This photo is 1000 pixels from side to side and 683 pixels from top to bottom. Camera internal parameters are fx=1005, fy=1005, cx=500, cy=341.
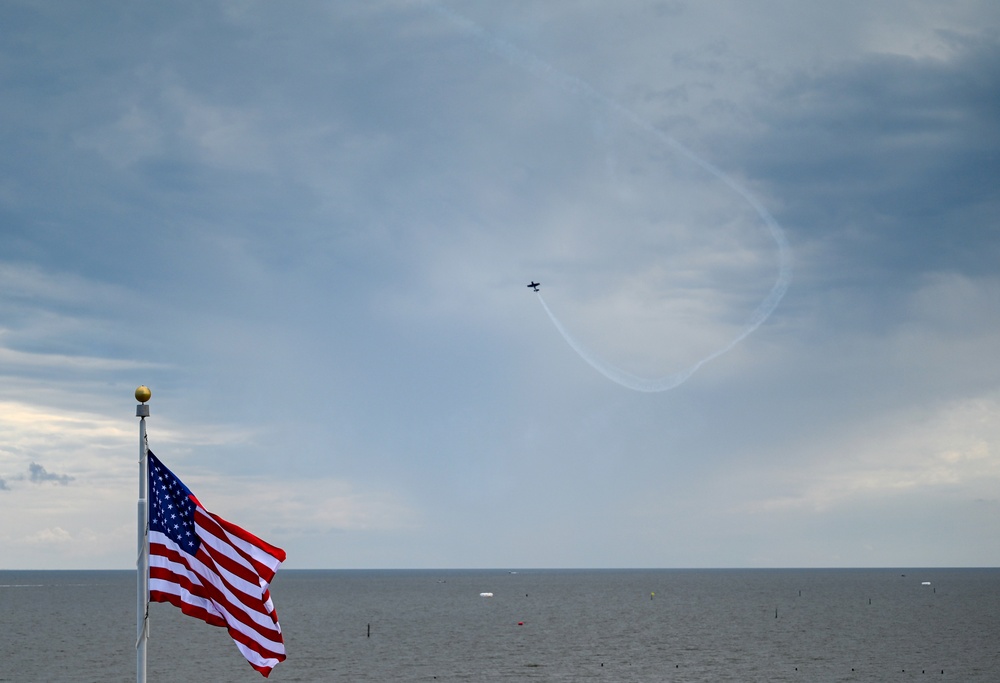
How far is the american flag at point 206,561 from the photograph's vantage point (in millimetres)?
21469

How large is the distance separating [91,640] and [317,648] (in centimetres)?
3390

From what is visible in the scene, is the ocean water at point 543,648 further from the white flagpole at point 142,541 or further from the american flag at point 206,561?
the white flagpole at point 142,541

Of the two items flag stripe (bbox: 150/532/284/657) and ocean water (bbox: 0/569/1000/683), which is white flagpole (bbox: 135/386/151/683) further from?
ocean water (bbox: 0/569/1000/683)

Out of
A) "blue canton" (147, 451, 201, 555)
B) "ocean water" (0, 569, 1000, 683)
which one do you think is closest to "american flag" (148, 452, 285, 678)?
"blue canton" (147, 451, 201, 555)

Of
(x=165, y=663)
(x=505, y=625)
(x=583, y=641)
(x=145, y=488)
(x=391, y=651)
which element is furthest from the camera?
(x=505, y=625)

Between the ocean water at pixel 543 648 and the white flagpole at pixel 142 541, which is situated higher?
the white flagpole at pixel 142 541

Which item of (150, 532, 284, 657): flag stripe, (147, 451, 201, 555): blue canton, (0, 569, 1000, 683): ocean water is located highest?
(147, 451, 201, 555): blue canton

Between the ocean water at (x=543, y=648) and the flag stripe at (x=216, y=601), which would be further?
the ocean water at (x=543, y=648)

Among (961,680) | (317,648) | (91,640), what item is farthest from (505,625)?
(961,680)

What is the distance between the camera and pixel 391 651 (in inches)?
4424

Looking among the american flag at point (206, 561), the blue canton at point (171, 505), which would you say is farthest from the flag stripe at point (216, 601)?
the blue canton at point (171, 505)

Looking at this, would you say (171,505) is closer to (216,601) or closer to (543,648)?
(216,601)

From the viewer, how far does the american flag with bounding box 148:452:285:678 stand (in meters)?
21.5

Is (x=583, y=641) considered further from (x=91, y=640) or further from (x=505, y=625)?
(x=91, y=640)
